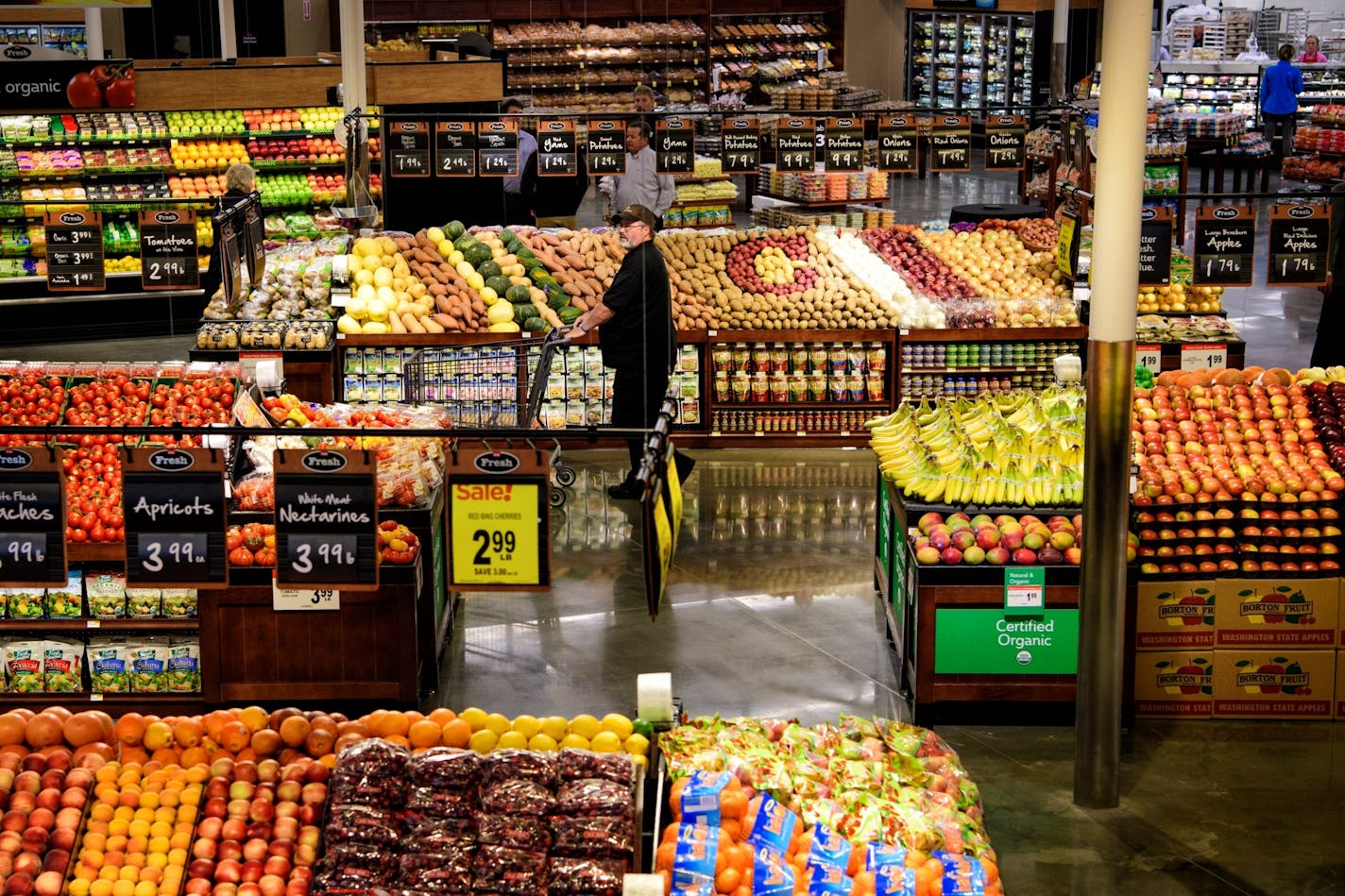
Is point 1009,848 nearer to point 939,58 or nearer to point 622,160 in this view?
point 622,160

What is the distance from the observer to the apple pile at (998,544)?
6758 mm

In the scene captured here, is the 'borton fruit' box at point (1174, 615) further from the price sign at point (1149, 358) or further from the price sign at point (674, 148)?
the price sign at point (674, 148)

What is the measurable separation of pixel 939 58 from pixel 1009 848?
24.1 m

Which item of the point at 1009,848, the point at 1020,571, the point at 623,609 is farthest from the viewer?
the point at 623,609

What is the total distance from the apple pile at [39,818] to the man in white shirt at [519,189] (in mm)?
11510

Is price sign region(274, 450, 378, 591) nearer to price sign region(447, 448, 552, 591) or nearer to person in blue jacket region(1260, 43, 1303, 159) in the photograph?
price sign region(447, 448, 552, 591)

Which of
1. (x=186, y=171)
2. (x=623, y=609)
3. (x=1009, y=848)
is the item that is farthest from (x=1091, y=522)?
(x=186, y=171)

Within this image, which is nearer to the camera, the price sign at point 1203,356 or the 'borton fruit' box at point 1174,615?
the 'borton fruit' box at point 1174,615

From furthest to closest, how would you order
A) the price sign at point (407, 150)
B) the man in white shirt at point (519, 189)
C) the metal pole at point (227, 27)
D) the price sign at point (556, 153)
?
1. the metal pole at point (227, 27)
2. the man in white shirt at point (519, 189)
3. the price sign at point (556, 153)
4. the price sign at point (407, 150)

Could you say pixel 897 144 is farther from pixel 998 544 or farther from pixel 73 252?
pixel 998 544

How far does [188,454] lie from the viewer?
17.6 ft

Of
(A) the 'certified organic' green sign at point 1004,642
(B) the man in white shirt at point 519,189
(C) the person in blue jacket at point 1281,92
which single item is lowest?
(A) the 'certified organic' green sign at point 1004,642

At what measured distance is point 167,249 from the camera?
9.91 meters

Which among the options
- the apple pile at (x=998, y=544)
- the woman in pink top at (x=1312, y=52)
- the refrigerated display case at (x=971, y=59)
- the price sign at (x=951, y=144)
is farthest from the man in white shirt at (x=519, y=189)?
the woman in pink top at (x=1312, y=52)
